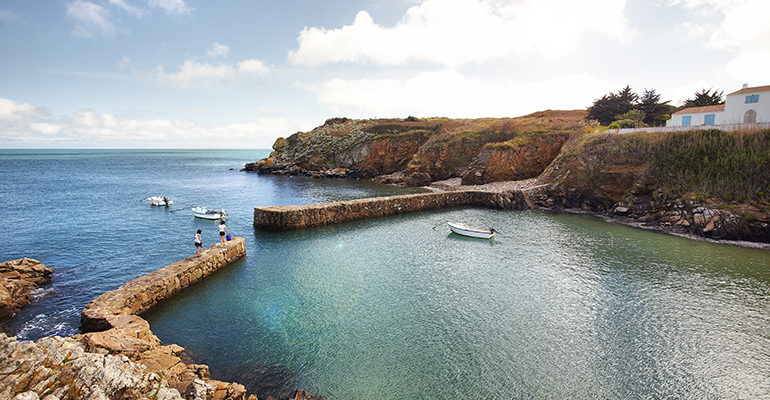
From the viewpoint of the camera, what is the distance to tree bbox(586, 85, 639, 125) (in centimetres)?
5950

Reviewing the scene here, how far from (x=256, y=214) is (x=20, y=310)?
17445mm

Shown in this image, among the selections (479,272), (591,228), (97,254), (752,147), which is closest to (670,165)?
(752,147)

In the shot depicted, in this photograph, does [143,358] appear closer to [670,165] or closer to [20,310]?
[20,310]

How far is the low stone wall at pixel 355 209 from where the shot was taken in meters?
31.8

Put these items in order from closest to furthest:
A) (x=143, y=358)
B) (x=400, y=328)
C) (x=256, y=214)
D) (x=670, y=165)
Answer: (x=143, y=358), (x=400, y=328), (x=256, y=214), (x=670, y=165)

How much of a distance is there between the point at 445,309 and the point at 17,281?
21052 mm

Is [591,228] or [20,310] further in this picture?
[591,228]

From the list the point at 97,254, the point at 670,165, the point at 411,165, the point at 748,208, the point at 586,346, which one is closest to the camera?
the point at 586,346

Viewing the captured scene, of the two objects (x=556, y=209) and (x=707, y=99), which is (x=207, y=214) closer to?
(x=556, y=209)

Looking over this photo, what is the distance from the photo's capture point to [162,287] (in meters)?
17.5

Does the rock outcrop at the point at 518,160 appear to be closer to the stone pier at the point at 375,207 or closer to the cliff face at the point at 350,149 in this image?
the stone pier at the point at 375,207

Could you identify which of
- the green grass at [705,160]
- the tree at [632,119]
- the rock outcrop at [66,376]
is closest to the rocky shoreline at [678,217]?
the green grass at [705,160]

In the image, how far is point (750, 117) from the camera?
124 ft

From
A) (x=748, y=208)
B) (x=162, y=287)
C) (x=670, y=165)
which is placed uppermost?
(x=670, y=165)
